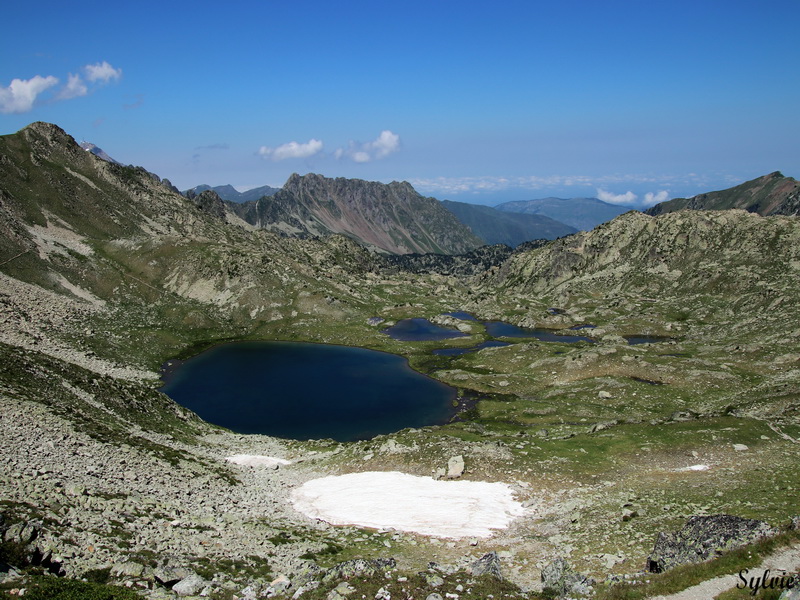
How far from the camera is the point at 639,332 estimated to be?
7407 inches

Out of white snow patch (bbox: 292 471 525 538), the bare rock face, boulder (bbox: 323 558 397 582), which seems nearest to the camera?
the bare rock face

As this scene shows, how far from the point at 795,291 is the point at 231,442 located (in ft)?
596

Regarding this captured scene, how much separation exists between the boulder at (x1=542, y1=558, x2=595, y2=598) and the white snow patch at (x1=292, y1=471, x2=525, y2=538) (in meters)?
10.9

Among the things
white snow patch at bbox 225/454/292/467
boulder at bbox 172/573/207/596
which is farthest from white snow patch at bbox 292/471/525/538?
boulder at bbox 172/573/207/596

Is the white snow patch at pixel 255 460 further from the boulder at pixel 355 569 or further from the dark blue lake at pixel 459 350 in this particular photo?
the dark blue lake at pixel 459 350

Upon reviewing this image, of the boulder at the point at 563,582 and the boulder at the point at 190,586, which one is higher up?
the boulder at the point at 190,586

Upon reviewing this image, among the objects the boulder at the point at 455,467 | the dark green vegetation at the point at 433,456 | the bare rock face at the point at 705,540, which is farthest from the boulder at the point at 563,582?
the boulder at the point at 455,467

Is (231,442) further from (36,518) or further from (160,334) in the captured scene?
(160,334)

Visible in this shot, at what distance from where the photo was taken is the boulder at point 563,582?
27.1m

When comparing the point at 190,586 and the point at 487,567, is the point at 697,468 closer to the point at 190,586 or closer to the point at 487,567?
the point at 487,567

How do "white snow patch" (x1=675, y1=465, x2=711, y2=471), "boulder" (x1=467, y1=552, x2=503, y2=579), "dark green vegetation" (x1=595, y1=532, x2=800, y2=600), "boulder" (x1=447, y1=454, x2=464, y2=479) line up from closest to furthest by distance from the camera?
"dark green vegetation" (x1=595, y1=532, x2=800, y2=600), "boulder" (x1=467, y1=552, x2=503, y2=579), "white snow patch" (x1=675, y1=465, x2=711, y2=471), "boulder" (x1=447, y1=454, x2=464, y2=479)

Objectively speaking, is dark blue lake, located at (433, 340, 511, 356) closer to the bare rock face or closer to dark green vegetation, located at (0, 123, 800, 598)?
dark green vegetation, located at (0, 123, 800, 598)

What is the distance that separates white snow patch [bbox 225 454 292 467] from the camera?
61503mm

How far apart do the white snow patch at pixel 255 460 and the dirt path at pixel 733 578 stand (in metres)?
47.7
